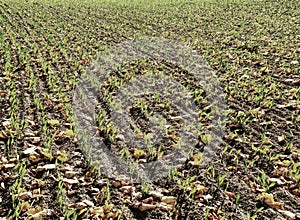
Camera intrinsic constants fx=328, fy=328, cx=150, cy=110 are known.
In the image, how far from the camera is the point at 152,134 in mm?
3572

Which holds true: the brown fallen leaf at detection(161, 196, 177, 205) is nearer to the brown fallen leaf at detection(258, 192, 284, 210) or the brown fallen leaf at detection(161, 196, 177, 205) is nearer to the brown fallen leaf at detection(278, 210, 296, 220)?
the brown fallen leaf at detection(258, 192, 284, 210)

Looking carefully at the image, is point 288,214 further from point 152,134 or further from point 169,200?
point 152,134

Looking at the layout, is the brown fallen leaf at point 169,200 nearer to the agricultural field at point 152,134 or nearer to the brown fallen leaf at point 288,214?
the agricultural field at point 152,134

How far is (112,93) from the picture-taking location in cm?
477

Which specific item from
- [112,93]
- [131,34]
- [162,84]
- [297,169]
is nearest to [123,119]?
[112,93]

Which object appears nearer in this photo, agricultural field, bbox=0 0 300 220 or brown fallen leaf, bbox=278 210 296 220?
brown fallen leaf, bbox=278 210 296 220

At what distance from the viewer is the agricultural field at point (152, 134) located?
8.15 feet

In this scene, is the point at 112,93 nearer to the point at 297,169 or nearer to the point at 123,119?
the point at 123,119

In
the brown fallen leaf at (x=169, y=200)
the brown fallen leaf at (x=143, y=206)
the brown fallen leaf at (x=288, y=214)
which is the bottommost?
the brown fallen leaf at (x=143, y=206)

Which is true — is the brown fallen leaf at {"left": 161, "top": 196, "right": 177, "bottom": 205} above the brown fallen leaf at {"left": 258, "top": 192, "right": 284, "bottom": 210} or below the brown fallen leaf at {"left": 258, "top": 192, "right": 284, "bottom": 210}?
below

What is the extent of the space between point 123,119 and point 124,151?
0.78 m

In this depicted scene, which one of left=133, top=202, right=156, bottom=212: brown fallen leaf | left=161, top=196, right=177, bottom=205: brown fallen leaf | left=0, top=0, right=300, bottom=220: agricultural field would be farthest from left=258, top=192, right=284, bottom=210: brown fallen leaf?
left=133, top=202, right=156, bottom=212: brown fallen leaf

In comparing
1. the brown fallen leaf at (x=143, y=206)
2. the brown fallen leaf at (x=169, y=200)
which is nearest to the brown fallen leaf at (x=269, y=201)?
the brown fallen leaf at (x=169, y=200)

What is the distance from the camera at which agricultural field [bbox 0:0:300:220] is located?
2484 millimetres
